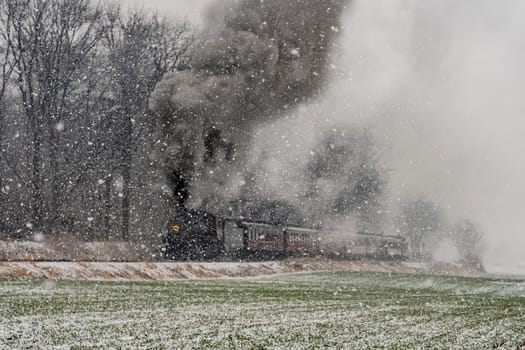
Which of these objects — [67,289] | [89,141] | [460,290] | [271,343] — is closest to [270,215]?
[89,141]

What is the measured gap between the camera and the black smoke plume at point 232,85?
2428 centimetres

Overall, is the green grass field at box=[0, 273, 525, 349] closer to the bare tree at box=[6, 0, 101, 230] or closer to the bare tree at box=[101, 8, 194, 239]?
the bare tree at box=[6, 0, 101, 230]

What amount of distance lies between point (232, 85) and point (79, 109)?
15.9 metres

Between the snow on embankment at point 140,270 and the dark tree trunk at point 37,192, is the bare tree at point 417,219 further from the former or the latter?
the dark tree trunk at point 37,192

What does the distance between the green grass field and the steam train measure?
12.5m

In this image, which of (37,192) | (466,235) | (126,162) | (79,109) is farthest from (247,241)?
(466,235)

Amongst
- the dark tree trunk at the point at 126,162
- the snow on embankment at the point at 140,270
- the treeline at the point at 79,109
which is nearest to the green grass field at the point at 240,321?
the snow on embankment at the point at 140,270

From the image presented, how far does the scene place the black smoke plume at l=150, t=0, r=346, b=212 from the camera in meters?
24.3

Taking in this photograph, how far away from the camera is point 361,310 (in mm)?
11109

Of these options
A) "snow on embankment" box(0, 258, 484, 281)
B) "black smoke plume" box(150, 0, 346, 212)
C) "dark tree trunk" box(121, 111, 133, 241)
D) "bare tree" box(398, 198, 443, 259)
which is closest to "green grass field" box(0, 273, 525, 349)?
"snow on embankment" box(0, 258, 484, 281)

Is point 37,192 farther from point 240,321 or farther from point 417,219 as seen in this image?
point 417,219

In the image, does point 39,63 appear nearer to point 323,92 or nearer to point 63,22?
point 63,22

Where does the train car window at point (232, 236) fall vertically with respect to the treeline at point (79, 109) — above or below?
below

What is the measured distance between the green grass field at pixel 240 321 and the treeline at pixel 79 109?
19.4 meters
